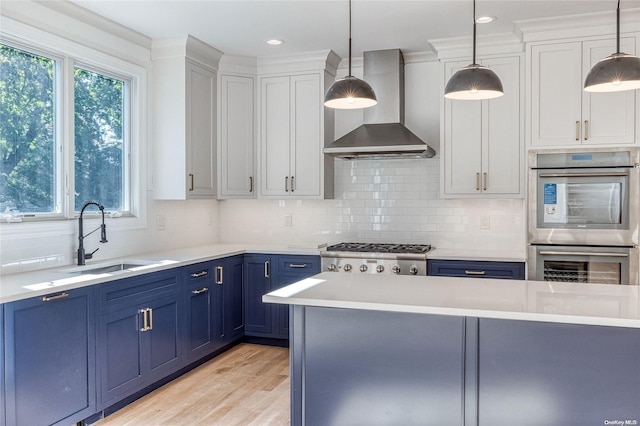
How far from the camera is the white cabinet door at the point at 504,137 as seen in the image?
4086 millimetres

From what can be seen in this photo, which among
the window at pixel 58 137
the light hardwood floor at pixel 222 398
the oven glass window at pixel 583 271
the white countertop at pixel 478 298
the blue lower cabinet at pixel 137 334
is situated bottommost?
the light hardwood floor at pixel 222 398

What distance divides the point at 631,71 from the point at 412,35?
87.0 inches

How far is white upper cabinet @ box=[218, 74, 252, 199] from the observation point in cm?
468

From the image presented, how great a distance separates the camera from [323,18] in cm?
369

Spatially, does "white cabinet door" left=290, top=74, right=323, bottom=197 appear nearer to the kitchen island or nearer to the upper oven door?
the upper oven door

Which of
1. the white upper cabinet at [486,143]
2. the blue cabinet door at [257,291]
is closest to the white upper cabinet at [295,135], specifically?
the blue cabinet door at [257,291]

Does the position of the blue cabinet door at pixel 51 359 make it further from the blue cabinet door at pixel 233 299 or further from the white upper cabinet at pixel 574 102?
the white upper cabinet at pixel 574 102

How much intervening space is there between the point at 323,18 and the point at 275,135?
1.36 meters

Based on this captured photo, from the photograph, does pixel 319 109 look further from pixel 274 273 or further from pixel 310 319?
pixel 310 319

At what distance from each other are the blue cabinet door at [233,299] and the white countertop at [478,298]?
66.9 inches

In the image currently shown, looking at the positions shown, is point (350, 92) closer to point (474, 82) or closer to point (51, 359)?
point (474, 82)

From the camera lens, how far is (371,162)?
480 centimetres

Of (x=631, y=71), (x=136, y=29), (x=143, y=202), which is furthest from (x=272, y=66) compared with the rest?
(x=631, y=71)

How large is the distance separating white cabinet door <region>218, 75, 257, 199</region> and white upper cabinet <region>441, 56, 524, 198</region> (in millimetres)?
1783
